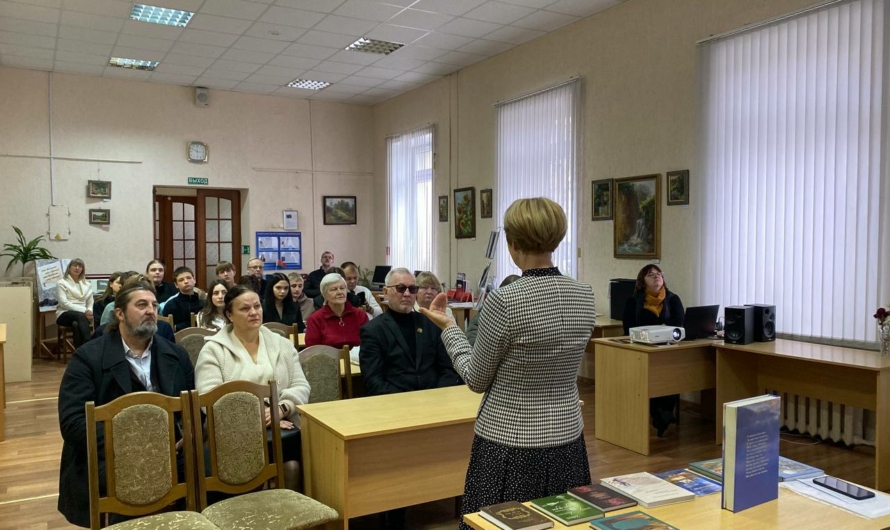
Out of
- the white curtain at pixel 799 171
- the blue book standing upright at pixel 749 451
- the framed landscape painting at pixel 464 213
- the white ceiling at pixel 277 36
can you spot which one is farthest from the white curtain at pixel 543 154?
the blue book standing upright at pixel 749 451

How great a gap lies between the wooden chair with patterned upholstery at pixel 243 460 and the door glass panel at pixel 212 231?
910 centimetres

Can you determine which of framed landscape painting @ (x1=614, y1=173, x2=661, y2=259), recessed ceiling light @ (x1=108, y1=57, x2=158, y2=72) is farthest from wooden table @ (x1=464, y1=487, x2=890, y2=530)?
recessed ceiling light @ (x1=108, y1=57, x2=158, y2=72)

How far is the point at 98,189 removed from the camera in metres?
10.6

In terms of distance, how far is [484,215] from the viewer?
31.6 ft

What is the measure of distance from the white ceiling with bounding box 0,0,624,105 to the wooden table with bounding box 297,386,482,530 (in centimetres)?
517

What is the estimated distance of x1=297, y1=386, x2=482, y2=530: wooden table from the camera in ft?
10.2

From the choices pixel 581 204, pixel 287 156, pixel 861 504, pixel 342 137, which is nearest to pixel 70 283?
pixel 287 156

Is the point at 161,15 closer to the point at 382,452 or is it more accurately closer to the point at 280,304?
the point at 280,304

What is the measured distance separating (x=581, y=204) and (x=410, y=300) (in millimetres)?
4259

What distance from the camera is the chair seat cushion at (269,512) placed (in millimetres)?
2831

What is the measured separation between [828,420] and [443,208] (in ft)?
20.8

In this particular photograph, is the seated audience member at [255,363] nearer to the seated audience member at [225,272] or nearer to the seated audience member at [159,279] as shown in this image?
the seated audience member at [225,272]

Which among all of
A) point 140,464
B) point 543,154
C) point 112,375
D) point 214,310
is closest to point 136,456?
point 140,464

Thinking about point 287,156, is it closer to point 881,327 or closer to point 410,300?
point 410,300
